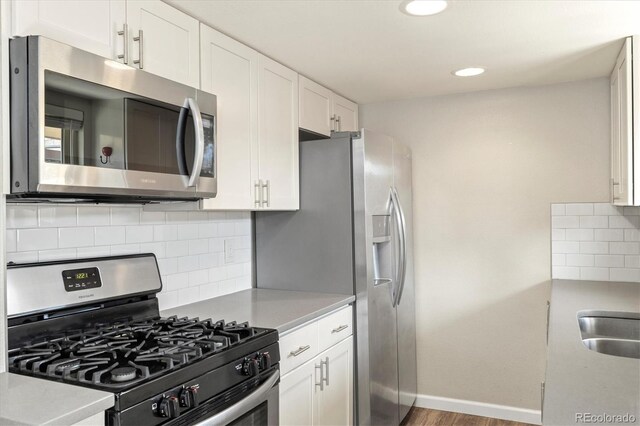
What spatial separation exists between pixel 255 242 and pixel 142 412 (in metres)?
1.71

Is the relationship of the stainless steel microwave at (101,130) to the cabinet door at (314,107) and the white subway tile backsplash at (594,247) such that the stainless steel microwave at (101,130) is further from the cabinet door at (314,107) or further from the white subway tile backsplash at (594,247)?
the white subway tile backsplash at (594,247)

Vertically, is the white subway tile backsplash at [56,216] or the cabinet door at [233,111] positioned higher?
the cabinet door at [233,111]

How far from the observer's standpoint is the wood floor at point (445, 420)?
323cm

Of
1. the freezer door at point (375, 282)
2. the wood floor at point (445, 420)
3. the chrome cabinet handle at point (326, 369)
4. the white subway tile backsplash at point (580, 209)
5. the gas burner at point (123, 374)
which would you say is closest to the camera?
the gas burner at point (123, 374)

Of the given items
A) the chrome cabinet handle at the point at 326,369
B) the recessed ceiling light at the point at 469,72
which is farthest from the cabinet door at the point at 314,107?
the chrome cabinet handle at the point at 326,369

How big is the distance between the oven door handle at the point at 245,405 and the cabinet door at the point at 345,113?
191 centimetres

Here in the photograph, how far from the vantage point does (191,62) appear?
6.59 ft

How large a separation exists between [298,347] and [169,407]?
2.88 feet

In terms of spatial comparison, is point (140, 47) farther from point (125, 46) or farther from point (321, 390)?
point (321, 390)

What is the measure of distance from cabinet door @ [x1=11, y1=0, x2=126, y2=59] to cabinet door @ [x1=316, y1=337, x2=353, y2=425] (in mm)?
1604

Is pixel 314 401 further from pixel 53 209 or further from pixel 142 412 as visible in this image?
pixel 53 209

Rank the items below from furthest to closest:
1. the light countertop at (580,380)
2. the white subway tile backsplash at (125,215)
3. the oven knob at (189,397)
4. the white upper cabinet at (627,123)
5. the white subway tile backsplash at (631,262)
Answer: the white subway tile backsplash at (631,262) < the white upper cabinet at (627,123) < the white subway tile backsplash at (125,215) < the oven knob at (189,397) < the light countertop at (580,380)

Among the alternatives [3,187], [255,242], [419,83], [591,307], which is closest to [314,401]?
[255,242]

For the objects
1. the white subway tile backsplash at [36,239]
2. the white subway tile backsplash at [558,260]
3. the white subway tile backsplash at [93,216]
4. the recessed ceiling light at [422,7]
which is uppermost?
the recessed ceiling light at [422,7]
